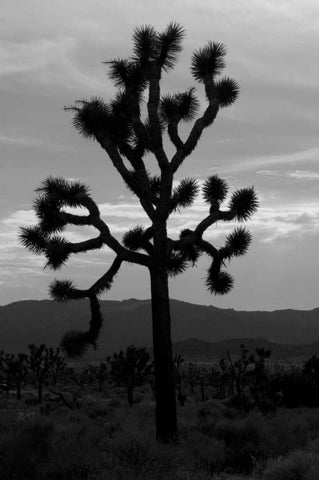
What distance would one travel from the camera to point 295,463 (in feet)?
31.3

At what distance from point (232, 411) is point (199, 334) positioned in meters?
133

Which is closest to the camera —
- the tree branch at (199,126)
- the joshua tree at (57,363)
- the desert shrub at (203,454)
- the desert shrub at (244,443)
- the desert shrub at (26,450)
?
the desert shrub at (26,450)

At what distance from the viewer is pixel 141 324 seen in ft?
529

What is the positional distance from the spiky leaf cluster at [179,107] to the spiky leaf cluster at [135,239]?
2747 mm

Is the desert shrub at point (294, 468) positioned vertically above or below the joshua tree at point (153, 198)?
below

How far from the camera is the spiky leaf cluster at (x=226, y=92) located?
1555 centimetres

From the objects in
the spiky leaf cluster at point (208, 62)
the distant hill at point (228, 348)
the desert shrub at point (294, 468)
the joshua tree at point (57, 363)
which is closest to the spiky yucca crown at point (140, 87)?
the spiky leaf cluster at point (208, 62)

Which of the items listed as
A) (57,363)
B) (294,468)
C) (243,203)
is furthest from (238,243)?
(57,363)

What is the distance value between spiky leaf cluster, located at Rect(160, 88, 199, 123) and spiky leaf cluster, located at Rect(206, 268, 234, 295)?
3.65m

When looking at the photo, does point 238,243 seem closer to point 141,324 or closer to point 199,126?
point 199,126

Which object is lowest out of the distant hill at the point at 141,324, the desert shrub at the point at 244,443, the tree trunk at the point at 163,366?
the desert shrub at the point at 244,443

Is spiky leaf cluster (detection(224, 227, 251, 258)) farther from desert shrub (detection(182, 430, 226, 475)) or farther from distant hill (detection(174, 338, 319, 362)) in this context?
distant hill (detection(174, 338, 319, 362))

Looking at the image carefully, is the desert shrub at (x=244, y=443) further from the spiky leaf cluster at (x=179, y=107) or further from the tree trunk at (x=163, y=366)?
the spiky leaf cluster at (x=179, y=107)

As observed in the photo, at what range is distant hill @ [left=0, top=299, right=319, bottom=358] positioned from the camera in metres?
152
